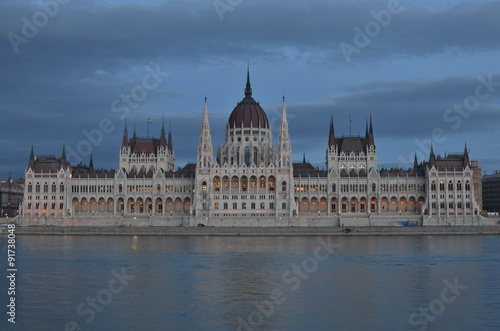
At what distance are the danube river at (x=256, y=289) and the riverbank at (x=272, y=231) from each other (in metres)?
31.9

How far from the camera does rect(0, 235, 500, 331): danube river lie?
39781mm

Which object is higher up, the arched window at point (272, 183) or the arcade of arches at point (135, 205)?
the arched window at point (272, 183)

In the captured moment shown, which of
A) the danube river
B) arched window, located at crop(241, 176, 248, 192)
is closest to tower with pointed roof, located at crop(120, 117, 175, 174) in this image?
arched window, located at crop(241, 176, 248, 192)

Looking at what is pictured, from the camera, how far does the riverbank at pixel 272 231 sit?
116 metres

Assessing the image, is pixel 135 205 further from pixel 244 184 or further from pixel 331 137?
pixel 331 137

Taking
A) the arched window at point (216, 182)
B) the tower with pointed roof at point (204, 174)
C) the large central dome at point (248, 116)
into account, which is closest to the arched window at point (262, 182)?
the arched window at point (216, 182)

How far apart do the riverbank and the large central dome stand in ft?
109

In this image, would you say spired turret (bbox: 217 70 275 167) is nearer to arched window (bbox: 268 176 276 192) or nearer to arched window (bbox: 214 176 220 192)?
arched window (bbox: 268 176 276 192)

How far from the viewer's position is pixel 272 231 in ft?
385

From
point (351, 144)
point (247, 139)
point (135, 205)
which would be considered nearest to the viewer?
point (135, 205)

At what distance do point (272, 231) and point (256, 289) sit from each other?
220 feet

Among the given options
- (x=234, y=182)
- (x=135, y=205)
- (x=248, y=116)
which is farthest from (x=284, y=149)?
(x=135, y=205)

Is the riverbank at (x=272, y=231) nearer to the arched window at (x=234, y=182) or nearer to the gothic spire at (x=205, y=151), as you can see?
the arched window at (x=234, y=182)

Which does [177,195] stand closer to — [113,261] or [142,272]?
[113,261]
